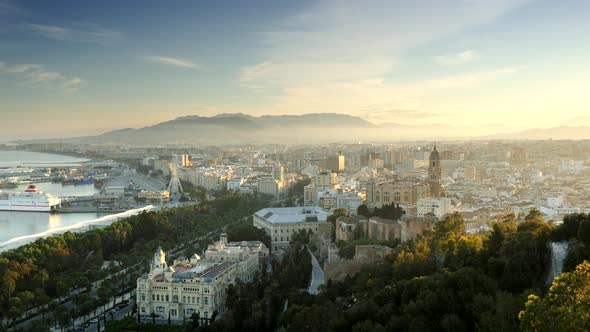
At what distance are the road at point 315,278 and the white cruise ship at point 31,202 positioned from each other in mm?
17500

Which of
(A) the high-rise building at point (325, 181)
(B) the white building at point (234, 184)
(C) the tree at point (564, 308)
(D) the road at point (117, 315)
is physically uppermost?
→ (C) the tree at point (564, 308)

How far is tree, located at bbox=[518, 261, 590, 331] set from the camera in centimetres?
304

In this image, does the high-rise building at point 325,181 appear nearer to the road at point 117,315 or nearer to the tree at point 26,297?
the road at point 117,315

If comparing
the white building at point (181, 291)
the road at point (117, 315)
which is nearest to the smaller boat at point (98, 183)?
the road at point (117, 315)

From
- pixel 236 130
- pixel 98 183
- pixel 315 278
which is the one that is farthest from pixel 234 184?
pixel 236 130

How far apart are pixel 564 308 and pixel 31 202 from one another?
26.4m

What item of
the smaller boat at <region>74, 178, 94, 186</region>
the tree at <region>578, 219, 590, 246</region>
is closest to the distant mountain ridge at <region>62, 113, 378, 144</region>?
the smaller boat at <region>74, 178, 94, 186</region>

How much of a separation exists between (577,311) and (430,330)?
2.05 m

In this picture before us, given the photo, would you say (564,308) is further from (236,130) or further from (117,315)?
(236,130)

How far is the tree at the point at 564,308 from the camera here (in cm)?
304

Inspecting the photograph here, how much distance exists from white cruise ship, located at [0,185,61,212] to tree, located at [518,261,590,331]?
25.3 m

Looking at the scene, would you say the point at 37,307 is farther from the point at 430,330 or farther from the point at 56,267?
the point at 430,330

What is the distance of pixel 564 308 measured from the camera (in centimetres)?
311

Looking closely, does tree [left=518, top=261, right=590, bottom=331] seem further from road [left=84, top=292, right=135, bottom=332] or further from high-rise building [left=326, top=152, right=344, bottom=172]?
high-rise building [left=326, top=152, right=344, bottom=172]
